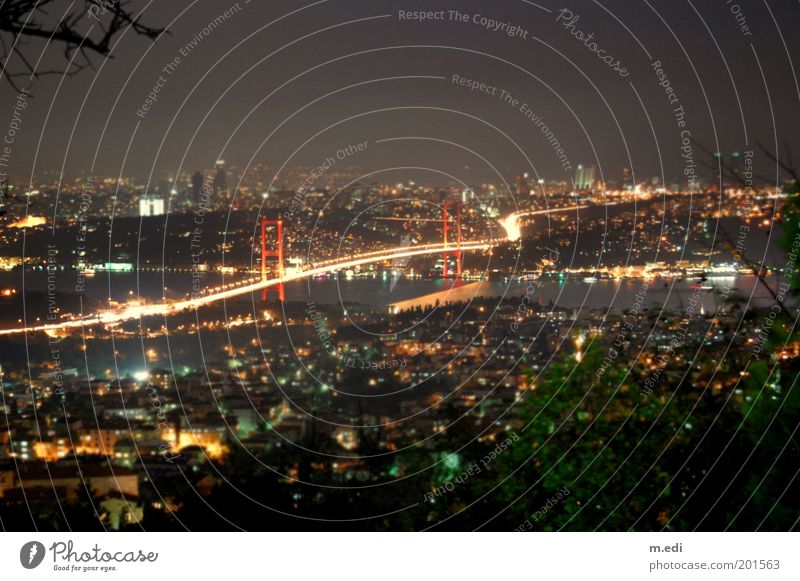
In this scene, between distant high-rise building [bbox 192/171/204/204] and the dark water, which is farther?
distant high-rise building [bbox 192/171/204/204]

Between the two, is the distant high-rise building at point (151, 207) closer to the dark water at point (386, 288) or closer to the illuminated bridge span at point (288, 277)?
the dark water at point (386, 288)
